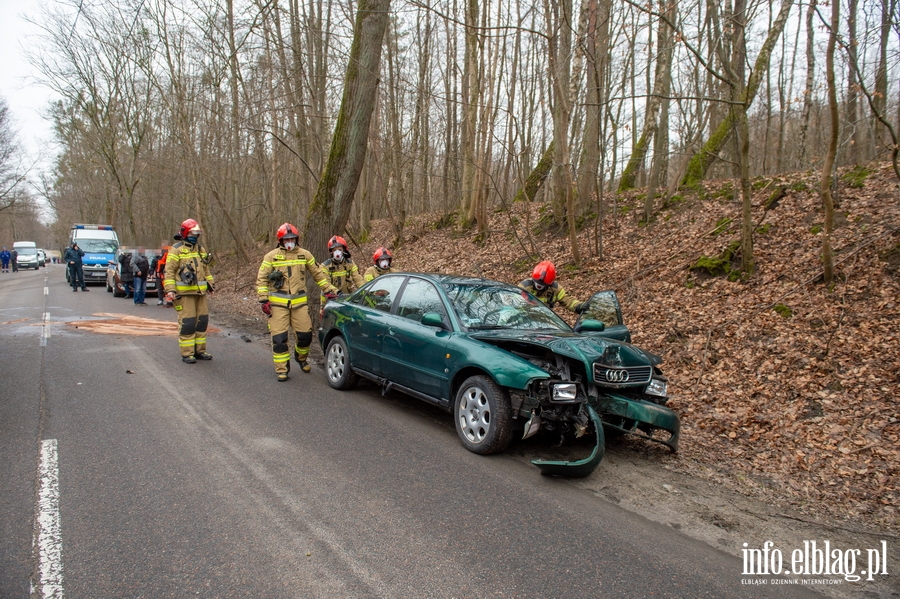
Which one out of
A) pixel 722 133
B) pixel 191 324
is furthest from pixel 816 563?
pixel 722 133

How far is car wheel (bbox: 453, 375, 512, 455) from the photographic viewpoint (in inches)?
178

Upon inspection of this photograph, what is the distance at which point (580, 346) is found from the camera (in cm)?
461

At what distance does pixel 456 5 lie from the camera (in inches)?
664

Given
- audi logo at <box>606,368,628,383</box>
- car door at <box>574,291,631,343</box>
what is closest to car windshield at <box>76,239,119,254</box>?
car door at <box>574,291,631,343</box>

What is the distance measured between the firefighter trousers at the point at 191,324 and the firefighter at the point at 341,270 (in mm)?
2048

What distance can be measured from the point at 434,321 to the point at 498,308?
0.82 metres

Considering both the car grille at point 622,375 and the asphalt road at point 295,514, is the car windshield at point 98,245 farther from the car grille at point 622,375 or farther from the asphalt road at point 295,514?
the car grille at point 622,375

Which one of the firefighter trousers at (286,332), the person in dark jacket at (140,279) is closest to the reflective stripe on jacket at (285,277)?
the firefighter trousers at (286,332)

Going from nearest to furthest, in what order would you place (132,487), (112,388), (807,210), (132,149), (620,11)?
(132,487) → (112,388) → (807,210) → (620,11) → (132,149)

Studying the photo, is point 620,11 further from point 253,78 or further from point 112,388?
point 112,388

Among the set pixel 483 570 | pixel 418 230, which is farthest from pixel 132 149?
pixel 483 570

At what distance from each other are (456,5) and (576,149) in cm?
658

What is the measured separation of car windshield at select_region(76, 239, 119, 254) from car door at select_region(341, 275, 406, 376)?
64.2 feet

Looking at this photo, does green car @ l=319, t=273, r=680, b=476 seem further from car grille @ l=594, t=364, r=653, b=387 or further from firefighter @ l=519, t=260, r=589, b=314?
firefighter @ l=519, t=260, r=589, b=314
